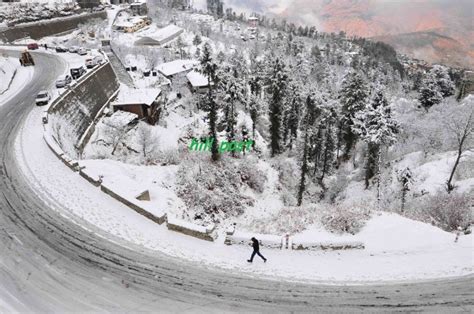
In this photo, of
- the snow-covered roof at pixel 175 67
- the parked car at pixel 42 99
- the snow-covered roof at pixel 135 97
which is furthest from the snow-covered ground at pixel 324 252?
the snow-covered roof at pixel 175 67

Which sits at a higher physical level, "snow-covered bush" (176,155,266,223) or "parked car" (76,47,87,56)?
"parked car" (76,47,87,56)

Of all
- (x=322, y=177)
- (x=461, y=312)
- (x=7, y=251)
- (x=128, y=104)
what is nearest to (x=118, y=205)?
(x=7, y=251)

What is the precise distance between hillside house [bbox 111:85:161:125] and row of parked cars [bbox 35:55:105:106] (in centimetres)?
591

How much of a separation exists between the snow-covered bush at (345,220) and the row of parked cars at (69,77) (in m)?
32.1

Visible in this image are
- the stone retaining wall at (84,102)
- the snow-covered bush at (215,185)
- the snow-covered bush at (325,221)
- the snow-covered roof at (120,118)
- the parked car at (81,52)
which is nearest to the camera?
the snow-covered bush at (325,221)

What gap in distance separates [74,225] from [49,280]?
4541 mm

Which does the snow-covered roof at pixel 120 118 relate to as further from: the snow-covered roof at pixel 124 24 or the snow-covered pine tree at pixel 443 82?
the snow-covered roof at pixel 124 24

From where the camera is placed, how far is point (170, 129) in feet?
165

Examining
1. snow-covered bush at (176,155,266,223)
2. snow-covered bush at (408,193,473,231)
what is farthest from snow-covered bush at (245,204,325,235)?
snow-covered bush at (176,155,266,223)

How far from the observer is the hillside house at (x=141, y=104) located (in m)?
45.9

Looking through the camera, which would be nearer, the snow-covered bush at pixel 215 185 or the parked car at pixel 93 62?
the snow-covered bush at pixel 215 185

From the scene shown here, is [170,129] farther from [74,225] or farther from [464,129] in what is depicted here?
[464,129]

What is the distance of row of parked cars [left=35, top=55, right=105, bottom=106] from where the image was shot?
36469 millimetres

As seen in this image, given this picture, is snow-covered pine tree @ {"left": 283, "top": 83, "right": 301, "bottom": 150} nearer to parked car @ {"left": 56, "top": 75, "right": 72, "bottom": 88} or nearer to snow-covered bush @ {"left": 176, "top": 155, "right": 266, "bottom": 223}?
snow-covered bush @ {"left": 176, "top": 155, "right": 266, "bottom": 223}
